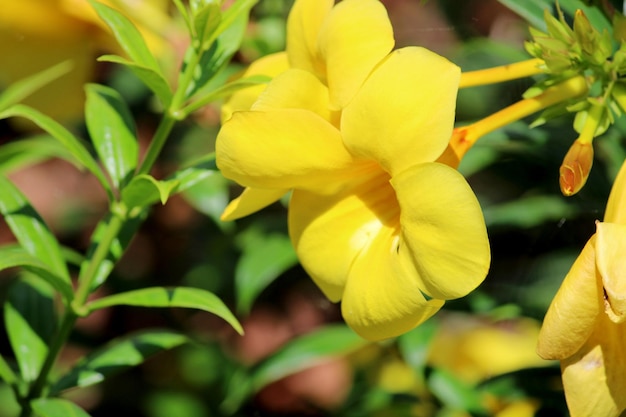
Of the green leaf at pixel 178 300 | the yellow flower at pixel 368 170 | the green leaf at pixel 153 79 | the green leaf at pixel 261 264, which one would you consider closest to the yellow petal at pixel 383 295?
the yellow flower at pixel 368 170

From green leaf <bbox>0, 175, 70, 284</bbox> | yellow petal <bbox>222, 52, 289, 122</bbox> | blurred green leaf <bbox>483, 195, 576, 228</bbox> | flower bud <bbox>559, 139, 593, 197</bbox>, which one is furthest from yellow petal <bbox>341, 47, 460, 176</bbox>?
blurred green leaf <bbox>483, 195, 576, 228</bbox>

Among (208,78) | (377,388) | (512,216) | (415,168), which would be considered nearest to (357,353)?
(377,388)

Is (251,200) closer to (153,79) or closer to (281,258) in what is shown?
(153,79)

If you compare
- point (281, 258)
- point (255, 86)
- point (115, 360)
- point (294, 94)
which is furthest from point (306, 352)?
point (294, 94)

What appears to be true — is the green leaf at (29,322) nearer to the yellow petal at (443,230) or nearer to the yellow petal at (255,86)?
the yellow petal at (255,86)

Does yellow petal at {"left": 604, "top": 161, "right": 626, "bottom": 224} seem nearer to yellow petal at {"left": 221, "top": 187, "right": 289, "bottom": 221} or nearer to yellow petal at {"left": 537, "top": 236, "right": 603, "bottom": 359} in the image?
yellow petal at {"left": 537, "top": 236, "right": 603, "bottom": 359}

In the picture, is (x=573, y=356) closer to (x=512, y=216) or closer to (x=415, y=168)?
(x=415, y=168)
